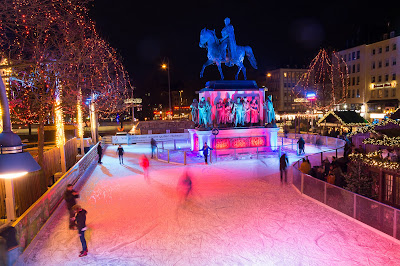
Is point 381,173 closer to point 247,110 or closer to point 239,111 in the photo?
point 239,111

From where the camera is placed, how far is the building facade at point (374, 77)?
48.2 m

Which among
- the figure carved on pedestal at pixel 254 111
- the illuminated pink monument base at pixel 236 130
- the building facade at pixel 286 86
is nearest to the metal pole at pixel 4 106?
the illuminated pink monument base at pixel 236 130

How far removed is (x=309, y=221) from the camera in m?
9.32

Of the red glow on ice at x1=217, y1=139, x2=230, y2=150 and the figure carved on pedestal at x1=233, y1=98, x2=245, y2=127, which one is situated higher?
the figure carved on pedestal at x1=233, y1=98, x2=245, y2=127

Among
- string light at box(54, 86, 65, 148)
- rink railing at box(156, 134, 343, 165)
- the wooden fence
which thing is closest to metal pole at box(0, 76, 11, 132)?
the wooden fence

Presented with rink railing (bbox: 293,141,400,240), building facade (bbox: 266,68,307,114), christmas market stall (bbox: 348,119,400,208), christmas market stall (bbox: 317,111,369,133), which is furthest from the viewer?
building facade (bbox: 266,68,307,114)

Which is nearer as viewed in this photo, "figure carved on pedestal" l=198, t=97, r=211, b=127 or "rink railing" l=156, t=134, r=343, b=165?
"rink railing" l=156, t=134, r=343, b=165

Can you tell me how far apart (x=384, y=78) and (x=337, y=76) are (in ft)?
26.1

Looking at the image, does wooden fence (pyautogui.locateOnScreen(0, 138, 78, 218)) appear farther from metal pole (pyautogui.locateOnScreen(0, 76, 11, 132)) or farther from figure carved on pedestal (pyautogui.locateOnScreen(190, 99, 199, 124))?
figure carved on pedestal (pyautogui.locateOnScreen(190, 99, 199, 124))

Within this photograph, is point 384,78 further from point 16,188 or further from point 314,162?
point 16,188

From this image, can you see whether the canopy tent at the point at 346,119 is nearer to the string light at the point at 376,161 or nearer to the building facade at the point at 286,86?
the string light at the point at 376,161

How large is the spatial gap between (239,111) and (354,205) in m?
13.9

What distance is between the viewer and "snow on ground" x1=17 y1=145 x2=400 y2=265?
7219 millimetres

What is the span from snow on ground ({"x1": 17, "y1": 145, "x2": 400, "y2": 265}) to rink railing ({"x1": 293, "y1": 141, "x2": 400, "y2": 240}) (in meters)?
0.29
